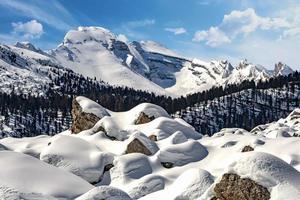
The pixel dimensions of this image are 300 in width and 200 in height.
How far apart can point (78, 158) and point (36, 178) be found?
23.1 meters

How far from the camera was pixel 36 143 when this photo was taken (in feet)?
203

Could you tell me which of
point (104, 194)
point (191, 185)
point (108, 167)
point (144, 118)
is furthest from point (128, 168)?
point (104, 194)

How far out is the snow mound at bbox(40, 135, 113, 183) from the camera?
46094 millimetres

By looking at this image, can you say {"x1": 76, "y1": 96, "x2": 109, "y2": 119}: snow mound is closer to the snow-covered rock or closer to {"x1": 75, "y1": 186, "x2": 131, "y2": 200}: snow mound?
the snow-covered rock

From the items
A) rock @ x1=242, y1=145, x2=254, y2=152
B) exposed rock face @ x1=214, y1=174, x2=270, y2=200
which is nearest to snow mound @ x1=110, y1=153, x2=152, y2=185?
rock @ x1=242, y1=145, x2=254, y2=152

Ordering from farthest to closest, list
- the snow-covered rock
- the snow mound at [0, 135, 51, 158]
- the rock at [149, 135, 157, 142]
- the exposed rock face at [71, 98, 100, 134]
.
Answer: the exposed rock face at [71, 98, 100, 134], the rock at [149, 135, 157, 142], the snow mound at [0, 135, 51, 158], the snow-covered rock

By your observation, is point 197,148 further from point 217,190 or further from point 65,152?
point 217,190

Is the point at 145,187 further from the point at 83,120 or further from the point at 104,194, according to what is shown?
the point at 83,120

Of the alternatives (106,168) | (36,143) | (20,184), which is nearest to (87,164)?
(106,168)

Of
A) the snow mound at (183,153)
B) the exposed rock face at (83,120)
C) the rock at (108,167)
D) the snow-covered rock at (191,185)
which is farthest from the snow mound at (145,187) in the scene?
the exposed rock face at (83,120)

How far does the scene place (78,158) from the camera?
4753 centimetres

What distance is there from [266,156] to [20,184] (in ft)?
38.7

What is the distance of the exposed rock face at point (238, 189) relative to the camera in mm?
22797

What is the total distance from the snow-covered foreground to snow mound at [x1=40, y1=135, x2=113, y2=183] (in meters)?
0.09
